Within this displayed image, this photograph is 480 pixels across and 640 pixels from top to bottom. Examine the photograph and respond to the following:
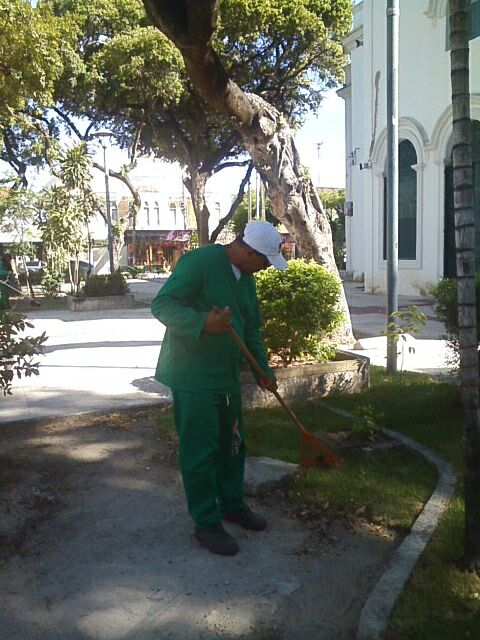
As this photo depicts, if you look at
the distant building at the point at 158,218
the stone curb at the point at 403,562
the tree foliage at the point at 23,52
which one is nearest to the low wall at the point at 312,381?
the stone curb at the point at 403,562

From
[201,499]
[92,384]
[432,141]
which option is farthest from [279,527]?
[432,141]

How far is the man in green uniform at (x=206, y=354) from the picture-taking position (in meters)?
3.17

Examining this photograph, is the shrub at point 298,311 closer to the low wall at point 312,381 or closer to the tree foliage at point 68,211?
the low wall at point 312,381

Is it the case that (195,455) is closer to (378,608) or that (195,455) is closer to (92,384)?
(378,608)

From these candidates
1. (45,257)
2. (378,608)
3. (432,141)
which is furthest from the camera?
(45,257)

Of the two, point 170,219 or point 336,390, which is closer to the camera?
point 336,390

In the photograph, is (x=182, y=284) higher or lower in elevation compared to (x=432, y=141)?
lower

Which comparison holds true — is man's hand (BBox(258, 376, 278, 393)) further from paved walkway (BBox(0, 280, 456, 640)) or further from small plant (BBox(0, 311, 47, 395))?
small plant (BBox(0, 311, 47, 395))

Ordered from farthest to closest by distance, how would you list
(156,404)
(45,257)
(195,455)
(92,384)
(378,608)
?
1. (45,257)
2. (92,384)
3. (156,404)
4. (195,455)
5. (378,608)

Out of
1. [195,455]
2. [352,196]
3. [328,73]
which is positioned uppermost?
[328,73]

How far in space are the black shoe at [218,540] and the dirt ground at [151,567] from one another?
1.7 inches

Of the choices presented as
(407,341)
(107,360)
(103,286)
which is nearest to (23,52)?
(103,286)

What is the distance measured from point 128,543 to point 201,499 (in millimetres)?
561

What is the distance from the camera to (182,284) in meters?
3.18
